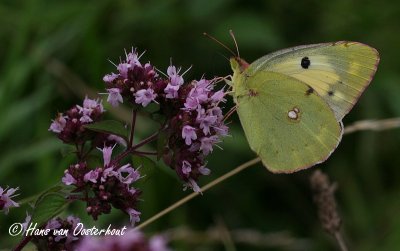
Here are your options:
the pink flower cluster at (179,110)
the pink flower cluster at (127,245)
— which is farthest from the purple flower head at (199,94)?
the pink flower cluster at (127,245)

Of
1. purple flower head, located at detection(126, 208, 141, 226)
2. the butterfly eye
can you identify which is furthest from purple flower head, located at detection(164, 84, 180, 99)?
the butterfly eye

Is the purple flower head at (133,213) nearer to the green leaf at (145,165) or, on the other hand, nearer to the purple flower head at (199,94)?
the green leaf at (145,165)

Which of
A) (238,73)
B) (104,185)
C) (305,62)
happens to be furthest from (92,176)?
(305,62)

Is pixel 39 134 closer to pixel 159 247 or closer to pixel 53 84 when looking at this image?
pixel 53 84

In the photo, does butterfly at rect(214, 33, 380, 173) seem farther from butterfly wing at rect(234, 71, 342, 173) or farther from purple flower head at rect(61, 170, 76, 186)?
purple flower head at rect(61, 170, 76, 186)

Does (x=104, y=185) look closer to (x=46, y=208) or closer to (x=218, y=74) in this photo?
(x=46, y=208)
